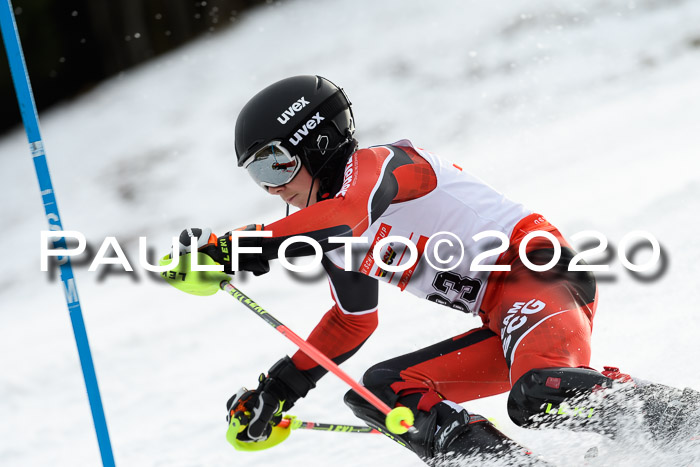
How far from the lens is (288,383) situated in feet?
8.99

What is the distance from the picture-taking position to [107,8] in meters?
11.2

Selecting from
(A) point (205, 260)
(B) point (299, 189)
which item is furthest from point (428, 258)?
(A) point (205, 260)

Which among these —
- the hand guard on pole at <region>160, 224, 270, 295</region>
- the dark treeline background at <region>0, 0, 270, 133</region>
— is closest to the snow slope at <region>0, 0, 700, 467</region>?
the dark treeline background at <region>0, 0, 270, 133</region>

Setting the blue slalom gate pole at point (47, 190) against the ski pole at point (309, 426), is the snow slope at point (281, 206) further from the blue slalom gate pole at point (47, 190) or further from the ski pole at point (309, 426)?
the blue slalom gate pole at point (47, 190)

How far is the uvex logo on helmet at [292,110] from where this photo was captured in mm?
2383

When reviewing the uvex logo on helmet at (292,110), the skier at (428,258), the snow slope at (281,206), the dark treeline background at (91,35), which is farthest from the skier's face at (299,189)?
the dark treeline background at (91,35)

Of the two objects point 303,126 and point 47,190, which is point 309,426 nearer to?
point 303,126

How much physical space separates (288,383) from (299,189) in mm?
748

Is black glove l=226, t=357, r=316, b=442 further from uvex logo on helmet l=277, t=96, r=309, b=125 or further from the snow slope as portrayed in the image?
uvex logo on helmet l=277, t=96, r=309, b=125

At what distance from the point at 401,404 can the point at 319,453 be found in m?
1.20

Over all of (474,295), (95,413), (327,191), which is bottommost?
(95,413)

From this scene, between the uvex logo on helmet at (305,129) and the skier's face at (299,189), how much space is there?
0.10 meters

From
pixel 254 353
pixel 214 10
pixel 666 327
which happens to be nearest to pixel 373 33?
pixel 214 10

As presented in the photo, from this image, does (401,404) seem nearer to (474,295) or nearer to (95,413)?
(474,295)
